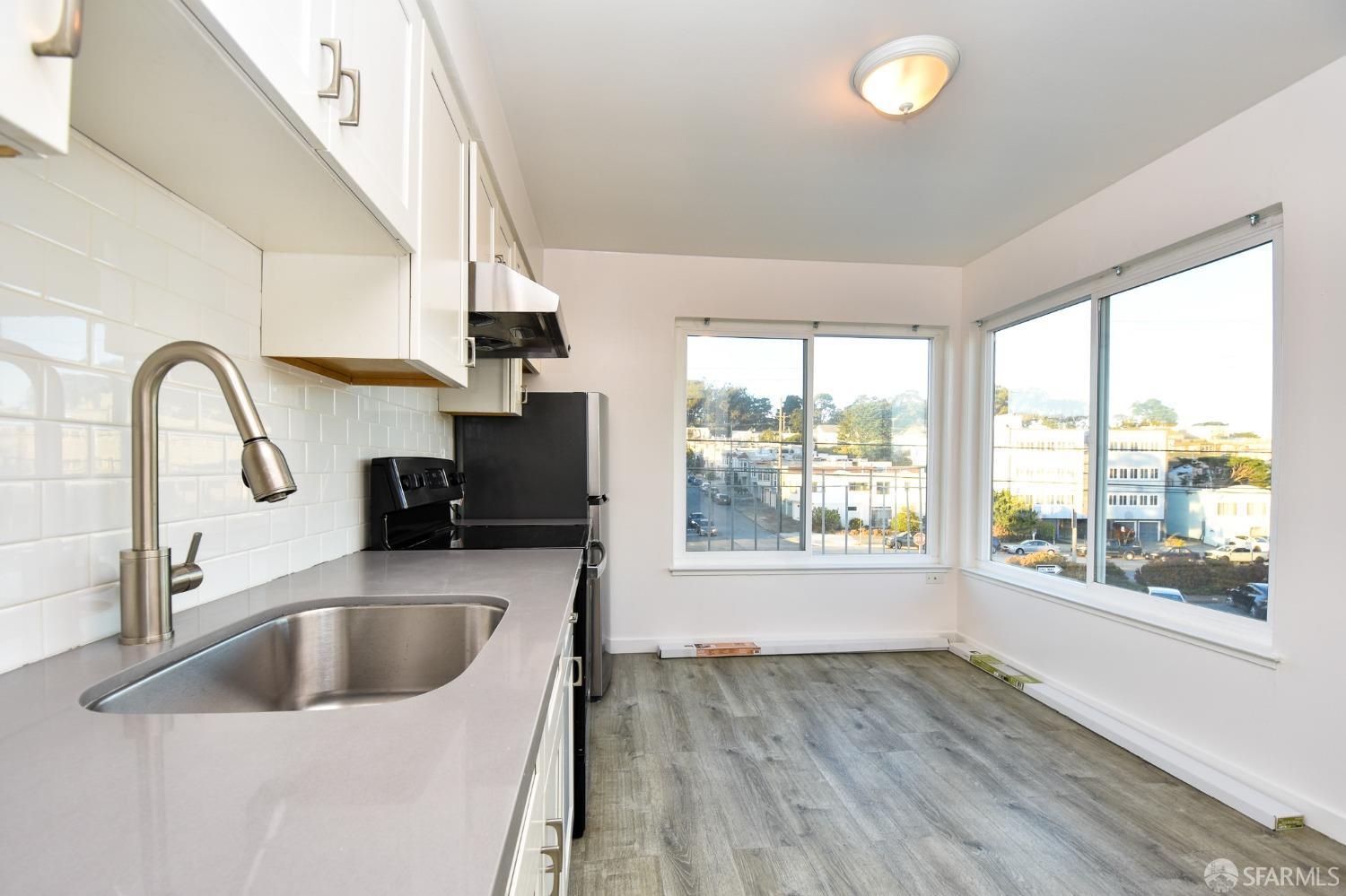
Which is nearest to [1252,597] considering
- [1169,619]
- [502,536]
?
[1169,619]

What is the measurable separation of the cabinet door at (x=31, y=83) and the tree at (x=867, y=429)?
3654mm

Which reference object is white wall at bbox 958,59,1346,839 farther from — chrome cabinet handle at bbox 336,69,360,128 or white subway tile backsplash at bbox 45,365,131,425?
white subway tile backsplash at bbox 45,365,131,425

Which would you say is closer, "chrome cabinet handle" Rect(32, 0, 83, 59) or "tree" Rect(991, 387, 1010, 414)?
"chrome cabinet handle" Rect(32, 0, 83, 59)

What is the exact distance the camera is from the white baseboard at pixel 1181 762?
1833mm

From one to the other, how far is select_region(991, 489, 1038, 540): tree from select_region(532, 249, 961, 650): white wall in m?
0.58

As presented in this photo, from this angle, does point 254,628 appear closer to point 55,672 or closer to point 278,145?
point 55,672

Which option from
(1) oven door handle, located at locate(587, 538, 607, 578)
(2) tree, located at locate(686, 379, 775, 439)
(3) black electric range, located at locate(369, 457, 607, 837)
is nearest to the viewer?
(3) black electric range, located at locate(369, 457, 607, 837)

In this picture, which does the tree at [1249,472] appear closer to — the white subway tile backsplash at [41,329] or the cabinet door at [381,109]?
the cabinet door at [381,109]

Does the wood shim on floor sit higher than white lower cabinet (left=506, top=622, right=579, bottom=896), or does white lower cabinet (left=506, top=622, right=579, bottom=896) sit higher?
white lower cabinet (left=506, top=622, right=579, bottom=896)

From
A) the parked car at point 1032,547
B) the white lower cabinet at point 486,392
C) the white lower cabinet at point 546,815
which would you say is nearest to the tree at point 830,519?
the parked car at point 1032,547

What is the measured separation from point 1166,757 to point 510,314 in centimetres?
295

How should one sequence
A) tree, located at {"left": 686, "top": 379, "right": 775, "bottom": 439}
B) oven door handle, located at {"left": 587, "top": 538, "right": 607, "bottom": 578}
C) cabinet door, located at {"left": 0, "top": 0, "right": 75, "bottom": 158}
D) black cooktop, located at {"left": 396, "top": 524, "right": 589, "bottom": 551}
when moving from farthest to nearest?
tree, located at {"left": 686, "top": 379, "right": 775, "bottom": 439} < oven door handle, located at {"left": 587, "top": 538, "right": 607, "bottom": 578} < black cooktop, located at {"left": 396, "top": 524, "right": 589, "bottom": 551} < cabinet door, located at {"left": 0, "top": 0, "right": 75, "bottom": 158}

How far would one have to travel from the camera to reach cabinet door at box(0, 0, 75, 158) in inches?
14.4

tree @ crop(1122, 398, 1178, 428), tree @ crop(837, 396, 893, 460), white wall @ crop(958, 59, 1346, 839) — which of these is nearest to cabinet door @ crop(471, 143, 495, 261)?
tree @ crop(837, 396, 893, 460)
